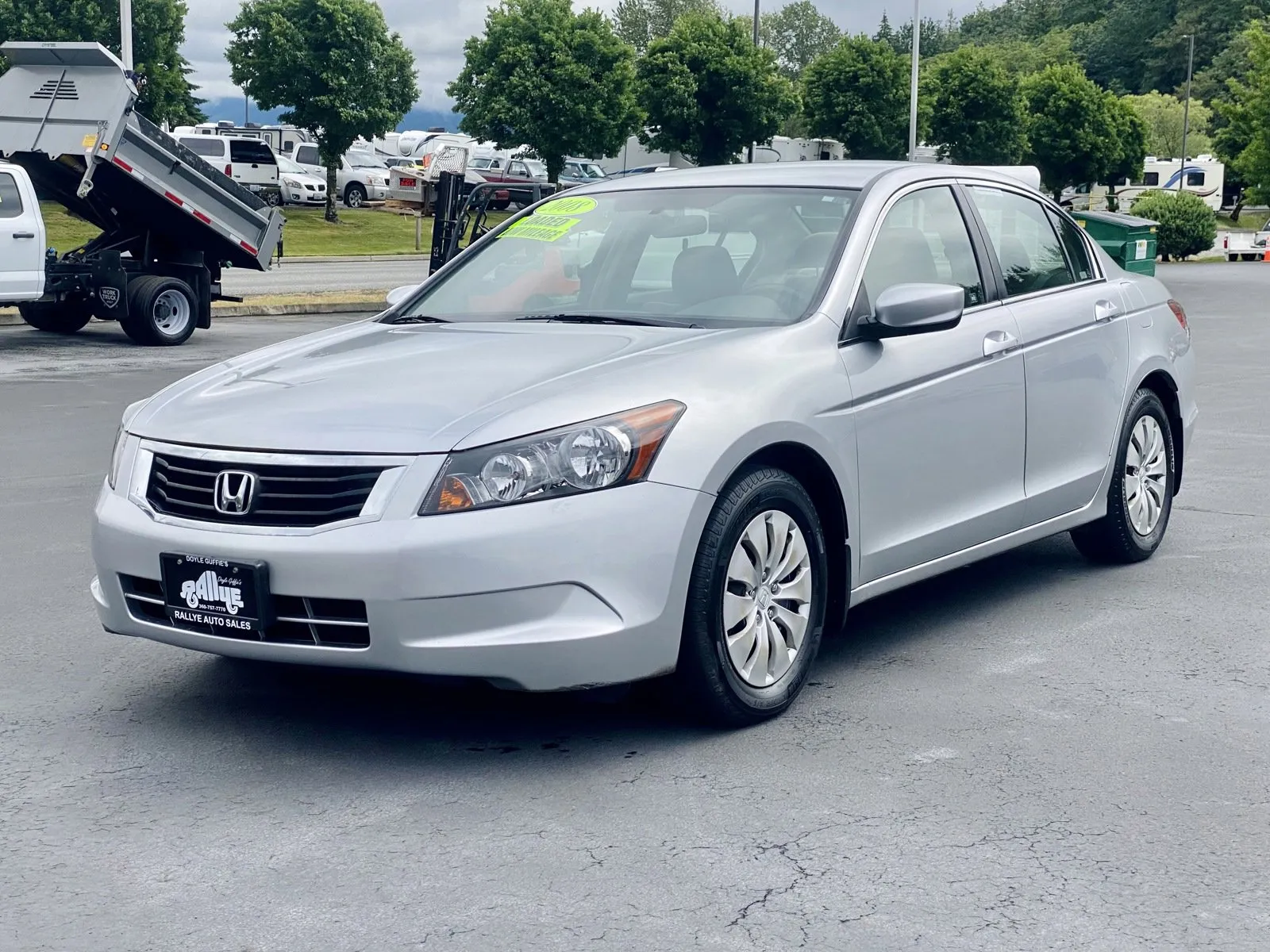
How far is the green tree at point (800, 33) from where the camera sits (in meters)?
160

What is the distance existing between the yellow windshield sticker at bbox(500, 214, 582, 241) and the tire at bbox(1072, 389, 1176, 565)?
92.0 inches

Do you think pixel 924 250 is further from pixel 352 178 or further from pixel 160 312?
pixel 352 178

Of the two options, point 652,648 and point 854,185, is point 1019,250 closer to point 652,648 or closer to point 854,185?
point 854,185

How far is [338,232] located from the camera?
135 feet

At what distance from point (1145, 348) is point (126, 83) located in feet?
42.2

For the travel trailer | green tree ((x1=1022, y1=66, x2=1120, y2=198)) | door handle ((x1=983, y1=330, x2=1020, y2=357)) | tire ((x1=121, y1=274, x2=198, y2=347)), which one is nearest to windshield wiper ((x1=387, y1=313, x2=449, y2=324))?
door handle ((x1=983, y1=330, x2=1020, y2=357))

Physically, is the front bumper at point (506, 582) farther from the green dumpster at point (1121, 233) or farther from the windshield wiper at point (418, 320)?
the green dumpster at point (1121, 233)

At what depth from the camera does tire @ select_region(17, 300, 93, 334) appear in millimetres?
18469

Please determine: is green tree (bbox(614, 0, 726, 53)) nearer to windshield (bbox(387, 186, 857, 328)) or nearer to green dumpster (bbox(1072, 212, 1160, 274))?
green dumpster (bbox(1072, 212, 1160, 274))

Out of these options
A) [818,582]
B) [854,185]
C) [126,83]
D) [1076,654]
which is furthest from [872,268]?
[126,83]

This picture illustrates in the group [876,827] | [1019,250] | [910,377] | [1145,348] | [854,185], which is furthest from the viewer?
[1145,348]

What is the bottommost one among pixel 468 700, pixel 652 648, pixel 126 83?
pixel 468 700

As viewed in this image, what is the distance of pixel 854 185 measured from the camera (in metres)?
5.59

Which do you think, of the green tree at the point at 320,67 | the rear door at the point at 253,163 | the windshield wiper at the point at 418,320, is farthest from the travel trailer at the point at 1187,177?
the windshield wiper at the point at 418,320
